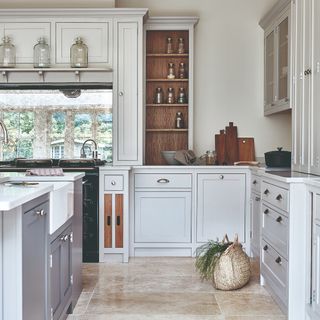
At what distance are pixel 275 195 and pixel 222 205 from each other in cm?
147

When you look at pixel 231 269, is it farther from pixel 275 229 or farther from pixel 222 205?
pixel 222 205

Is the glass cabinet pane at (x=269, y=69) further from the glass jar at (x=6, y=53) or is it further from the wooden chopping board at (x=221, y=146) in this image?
the glass jar at (x=6, y=53)

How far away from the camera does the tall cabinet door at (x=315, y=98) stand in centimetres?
320

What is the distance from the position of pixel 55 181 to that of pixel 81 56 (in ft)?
6.68

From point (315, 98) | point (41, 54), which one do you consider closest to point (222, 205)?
point (315, 98)

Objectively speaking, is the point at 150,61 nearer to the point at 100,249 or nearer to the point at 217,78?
the point at 217,78

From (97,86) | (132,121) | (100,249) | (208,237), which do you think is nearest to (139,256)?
(100,249)

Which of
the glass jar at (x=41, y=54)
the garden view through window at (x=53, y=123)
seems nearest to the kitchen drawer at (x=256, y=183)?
the garden view through window at (x=53, y=123)

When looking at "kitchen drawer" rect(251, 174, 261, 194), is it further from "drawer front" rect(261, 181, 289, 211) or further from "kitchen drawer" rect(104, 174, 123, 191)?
"kitchen drawer" rect(104, 174, 123, 191)

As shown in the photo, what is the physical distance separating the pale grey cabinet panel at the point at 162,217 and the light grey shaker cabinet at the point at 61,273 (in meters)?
1.74

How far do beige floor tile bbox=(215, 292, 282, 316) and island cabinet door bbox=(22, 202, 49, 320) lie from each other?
4.51ft

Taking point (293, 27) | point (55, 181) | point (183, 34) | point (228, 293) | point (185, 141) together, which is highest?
point (183, 34)

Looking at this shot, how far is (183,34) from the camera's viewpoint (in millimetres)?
5301

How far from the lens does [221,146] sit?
5.23 metres
